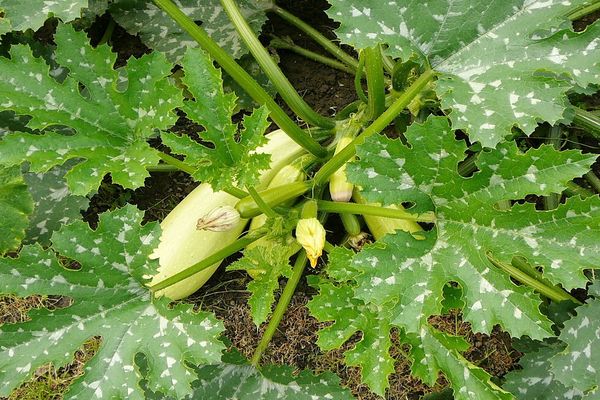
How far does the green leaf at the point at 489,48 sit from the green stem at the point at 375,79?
155mm

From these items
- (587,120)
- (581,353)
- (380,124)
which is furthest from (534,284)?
(380,124)

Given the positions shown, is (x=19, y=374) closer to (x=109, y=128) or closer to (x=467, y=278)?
(x=109, y=128)

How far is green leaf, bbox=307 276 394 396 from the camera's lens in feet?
5.90

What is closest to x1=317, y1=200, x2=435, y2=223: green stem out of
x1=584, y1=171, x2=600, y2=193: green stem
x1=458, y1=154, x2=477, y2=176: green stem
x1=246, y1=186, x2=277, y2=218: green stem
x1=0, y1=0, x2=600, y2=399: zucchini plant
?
x1=0, y1=0, x2=600, y2=399: zucchini plant

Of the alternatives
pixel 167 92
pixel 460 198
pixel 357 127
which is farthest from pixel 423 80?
pixel 167 92

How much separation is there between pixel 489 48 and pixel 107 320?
112 cm

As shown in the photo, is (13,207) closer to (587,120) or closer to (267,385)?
(267,385)

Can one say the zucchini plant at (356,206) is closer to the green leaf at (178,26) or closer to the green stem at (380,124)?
the green stem at (380,124)

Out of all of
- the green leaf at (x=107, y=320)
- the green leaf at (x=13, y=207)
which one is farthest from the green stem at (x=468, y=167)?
the green leaf at (x=13, y=207)

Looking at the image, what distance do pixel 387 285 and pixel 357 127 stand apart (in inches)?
28.1

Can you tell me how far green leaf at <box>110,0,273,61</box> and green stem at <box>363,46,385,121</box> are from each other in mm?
526

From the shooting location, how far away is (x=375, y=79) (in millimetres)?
1914

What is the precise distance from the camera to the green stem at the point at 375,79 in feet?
6.13

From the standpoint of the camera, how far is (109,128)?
1.72 metres
